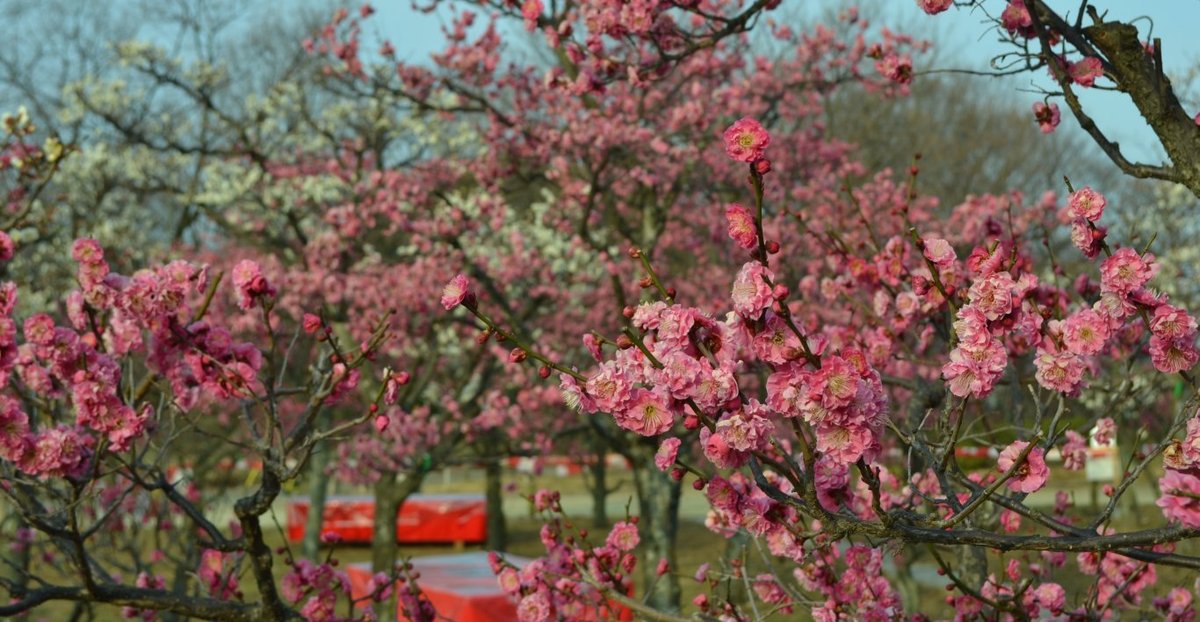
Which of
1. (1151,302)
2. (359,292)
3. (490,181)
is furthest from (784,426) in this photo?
(1151,302)

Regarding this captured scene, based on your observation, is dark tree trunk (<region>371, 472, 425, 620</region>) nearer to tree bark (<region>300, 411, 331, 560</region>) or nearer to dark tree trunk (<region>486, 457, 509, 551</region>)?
tree bark (<region>300, 411, 331, 560</region>)

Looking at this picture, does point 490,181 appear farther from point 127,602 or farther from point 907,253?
point 127,602

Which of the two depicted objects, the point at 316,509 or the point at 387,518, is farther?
the point at 316,509

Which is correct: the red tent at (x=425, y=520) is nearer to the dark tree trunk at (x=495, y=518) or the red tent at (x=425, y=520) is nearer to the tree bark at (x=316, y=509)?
the dark tree trunk at (x=495, y=518)

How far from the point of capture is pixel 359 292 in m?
13.4

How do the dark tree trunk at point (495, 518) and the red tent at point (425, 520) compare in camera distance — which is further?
the red tent at point (425, 520)

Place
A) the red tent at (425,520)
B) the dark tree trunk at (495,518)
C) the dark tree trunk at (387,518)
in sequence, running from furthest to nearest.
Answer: the red tent at (425,520) → the dark tree trunk at (495,518) → the dark tree trunk at (387,518)

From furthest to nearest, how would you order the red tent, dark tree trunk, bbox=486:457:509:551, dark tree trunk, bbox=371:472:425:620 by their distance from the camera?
the red tent → dark tree trunk, bbox=486:457:509:551 → dark tree trunk, bbox=371:472:425:620

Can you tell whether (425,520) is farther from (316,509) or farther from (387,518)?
(387,518)

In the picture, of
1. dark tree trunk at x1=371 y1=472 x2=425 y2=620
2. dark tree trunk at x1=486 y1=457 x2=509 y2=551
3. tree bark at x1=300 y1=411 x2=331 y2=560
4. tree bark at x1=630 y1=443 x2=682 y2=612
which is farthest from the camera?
dark tree trunk at x1=486 y1=457 x2=509 y2=551

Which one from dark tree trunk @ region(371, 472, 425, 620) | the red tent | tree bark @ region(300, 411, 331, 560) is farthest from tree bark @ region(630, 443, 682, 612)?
the red tent

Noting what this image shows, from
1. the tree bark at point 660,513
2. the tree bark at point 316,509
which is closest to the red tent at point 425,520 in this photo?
the tree bark at point 316,509

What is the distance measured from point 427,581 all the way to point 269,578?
679cm

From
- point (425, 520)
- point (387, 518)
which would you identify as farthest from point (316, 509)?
point (425, 520)
